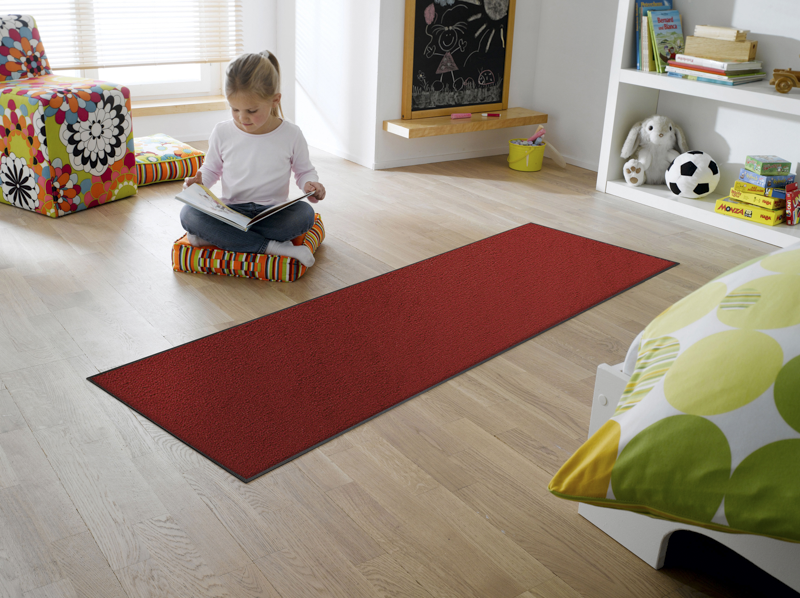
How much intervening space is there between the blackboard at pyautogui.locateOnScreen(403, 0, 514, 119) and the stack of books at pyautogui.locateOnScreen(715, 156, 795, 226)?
1453 mm

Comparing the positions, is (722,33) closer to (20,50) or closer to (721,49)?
(721,49)

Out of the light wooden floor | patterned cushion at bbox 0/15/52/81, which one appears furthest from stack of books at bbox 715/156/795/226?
patterned cushion at bbox 0/15/52/81

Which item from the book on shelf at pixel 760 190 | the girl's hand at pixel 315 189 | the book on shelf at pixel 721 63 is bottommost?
the book on shelf at pixel 760 190

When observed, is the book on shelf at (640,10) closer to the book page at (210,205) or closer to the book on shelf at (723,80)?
the book on shelf at (723,80)

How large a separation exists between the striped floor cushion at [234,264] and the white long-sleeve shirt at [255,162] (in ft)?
0.66

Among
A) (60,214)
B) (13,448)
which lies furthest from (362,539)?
(60,214)

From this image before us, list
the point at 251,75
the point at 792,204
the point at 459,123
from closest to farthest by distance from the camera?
the point at 251,75 → the point at 792,204 → the point at 459,123

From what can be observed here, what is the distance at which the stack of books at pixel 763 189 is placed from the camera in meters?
2.80

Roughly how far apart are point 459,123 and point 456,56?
0.38 metres

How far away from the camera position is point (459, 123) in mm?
3568

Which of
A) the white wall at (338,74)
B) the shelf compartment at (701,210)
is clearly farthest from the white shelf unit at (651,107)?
the white wall at (338,74)

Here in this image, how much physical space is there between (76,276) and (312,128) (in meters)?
2.03

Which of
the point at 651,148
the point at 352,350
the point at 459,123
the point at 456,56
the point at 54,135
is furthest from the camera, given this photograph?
the point at 456,56

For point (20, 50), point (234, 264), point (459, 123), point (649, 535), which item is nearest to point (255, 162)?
point (234, 264)
